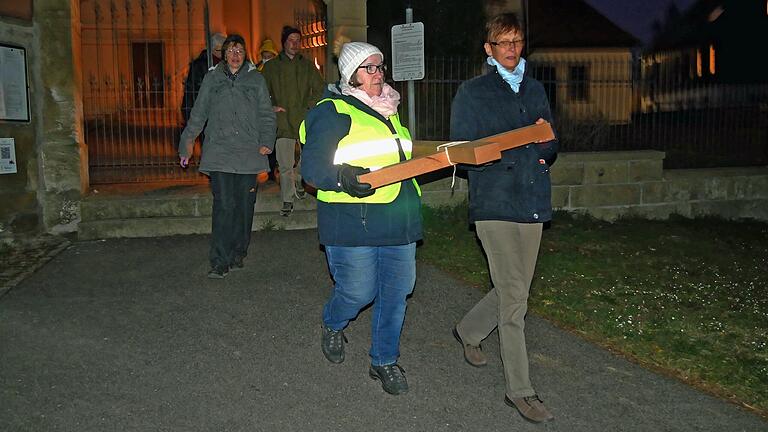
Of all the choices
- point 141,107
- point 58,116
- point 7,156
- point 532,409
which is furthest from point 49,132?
point 532,409

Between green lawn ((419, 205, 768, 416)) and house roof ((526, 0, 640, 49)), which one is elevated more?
house roof ((526, 0, 640, 49))

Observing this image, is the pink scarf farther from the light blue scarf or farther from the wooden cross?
the light blue scarf

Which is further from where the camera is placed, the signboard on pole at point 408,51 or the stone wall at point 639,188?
the stone wall at point 639,188

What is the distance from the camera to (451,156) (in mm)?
4285

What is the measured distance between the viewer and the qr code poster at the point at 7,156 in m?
8.95

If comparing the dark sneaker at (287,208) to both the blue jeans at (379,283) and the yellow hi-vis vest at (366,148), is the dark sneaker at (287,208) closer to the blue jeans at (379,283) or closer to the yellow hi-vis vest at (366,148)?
the blue jeans at (379,283)

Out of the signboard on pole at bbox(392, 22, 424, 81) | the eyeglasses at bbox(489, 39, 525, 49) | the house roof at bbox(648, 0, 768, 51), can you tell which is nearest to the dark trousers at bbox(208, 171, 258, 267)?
the signboard on pole at bbox(392, 22, 424, 81)

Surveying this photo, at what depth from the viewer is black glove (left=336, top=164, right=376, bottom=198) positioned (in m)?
4.32

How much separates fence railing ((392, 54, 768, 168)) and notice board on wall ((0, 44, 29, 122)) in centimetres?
475

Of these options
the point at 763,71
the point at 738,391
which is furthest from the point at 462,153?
the point at 763,71

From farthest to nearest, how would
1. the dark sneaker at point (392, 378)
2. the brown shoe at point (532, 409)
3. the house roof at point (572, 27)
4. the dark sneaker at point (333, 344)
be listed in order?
the house roof at point (572, 27) < the dark sneaker at point (333, 344) < the dark sneaker at point (392, 378) < the brown shoe at point (532, 409)

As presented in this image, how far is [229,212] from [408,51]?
9.53 feet

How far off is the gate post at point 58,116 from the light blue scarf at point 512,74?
20.6ft

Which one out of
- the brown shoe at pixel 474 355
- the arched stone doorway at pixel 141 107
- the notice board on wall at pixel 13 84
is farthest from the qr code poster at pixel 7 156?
the brown shoe at pixel 474 355
